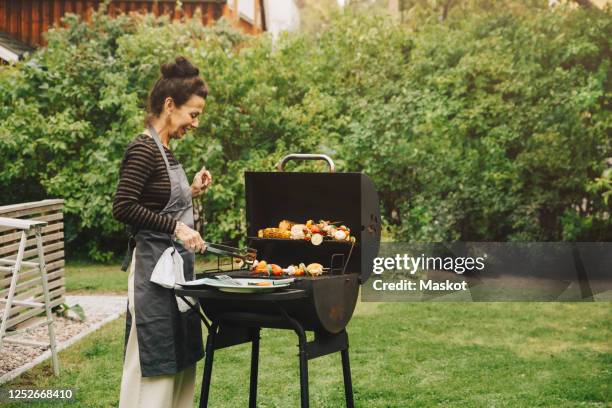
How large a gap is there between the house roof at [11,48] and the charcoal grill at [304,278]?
9.13 m

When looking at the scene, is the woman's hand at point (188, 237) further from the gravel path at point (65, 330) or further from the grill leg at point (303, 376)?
the gravel path at point (65, 330)

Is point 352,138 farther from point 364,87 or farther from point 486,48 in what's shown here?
point 486,48

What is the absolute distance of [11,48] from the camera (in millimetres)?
13281

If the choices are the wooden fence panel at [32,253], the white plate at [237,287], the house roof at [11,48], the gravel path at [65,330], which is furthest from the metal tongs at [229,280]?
the house roof at [11,48]

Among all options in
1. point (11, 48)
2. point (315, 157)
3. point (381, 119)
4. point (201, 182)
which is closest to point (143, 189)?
point (201, 182)

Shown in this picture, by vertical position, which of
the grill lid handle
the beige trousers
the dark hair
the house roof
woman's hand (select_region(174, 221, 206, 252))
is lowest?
the beige trousers

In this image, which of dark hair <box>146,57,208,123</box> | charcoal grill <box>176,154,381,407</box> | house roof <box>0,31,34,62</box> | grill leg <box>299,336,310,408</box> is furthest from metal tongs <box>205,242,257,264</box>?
house roof <box>0,31,34,62</box>

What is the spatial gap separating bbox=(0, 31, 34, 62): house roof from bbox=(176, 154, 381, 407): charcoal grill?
9.13m

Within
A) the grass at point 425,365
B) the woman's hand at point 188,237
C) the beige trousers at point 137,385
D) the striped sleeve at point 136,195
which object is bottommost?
the grass at point 425,365

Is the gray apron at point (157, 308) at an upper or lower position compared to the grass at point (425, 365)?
upper

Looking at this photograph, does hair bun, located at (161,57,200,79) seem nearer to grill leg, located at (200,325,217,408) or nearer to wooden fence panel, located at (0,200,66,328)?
grill leg, located at (200,325,217,408)

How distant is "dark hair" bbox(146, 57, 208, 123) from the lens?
11.7 ft

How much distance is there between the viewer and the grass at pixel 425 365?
200 inches

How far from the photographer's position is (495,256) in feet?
30.3
